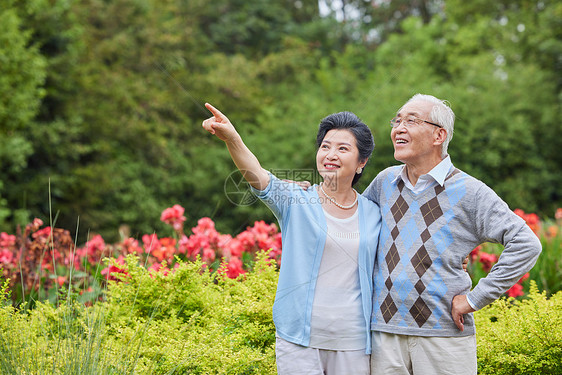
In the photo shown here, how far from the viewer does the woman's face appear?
255cm

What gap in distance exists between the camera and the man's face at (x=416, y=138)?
259 centimetres

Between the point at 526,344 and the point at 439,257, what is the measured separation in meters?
1.04

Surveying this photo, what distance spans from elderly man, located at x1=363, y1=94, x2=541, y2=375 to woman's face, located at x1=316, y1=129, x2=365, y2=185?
23 centimetres

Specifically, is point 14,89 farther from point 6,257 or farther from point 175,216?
point 175,216

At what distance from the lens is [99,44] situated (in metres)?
13.2

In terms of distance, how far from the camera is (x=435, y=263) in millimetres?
2451

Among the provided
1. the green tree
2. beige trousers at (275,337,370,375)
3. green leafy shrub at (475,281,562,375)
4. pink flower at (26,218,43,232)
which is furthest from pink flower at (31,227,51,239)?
the green tree

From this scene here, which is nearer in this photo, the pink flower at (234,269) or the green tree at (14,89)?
the pink flower at (234,269)

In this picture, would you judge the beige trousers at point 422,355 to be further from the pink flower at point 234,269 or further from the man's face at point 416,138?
the pink flower at point 234,269

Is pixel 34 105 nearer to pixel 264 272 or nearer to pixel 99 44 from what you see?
pixel 99 44

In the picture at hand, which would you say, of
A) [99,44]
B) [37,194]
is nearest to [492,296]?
[37,194]

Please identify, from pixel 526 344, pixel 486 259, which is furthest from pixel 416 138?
pixel 486 259

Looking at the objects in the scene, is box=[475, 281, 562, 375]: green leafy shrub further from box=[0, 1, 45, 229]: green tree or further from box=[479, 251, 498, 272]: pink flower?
box=[0, 1, 45, 229]: green tree

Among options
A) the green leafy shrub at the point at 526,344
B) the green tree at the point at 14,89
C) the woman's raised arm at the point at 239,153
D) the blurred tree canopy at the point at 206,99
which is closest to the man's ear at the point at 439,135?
the woman's raised arm at the point at 239,153
